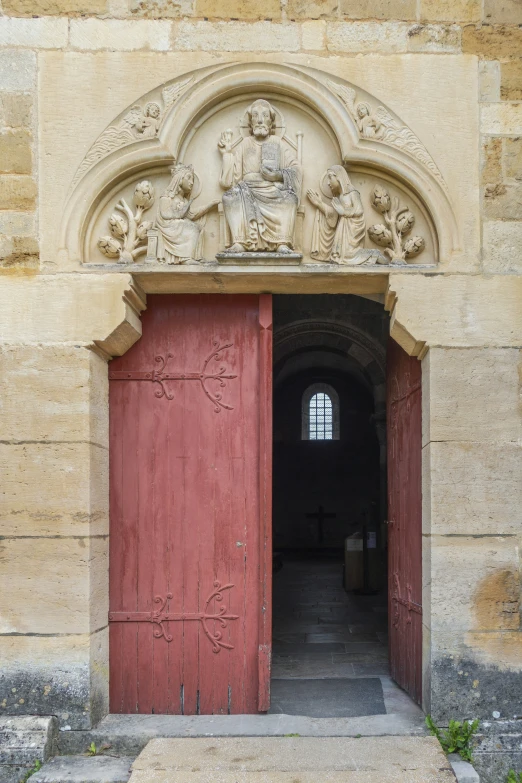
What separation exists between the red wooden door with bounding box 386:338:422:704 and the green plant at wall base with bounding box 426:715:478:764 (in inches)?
14.2

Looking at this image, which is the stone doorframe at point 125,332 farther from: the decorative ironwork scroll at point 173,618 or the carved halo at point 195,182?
the carved halo at point 195,182

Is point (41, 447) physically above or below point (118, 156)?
below

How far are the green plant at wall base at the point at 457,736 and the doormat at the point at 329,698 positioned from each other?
37cm

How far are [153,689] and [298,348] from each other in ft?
24.5

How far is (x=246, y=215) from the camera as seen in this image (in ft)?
12.5

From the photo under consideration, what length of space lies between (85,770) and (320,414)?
1252cm

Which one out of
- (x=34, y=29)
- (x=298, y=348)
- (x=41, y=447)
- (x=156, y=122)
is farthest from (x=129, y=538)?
(x=298, y=348)

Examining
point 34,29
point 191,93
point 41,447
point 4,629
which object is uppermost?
point 34,29

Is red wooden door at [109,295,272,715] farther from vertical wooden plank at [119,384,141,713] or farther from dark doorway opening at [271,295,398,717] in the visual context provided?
dark doorway opening at [271,295,398,717]

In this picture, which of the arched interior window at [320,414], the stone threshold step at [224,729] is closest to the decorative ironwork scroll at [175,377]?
the stone threshold step at [224,729]

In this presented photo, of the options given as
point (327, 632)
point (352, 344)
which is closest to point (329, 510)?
point (352, 344)

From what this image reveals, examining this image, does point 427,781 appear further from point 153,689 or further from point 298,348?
point 298,348

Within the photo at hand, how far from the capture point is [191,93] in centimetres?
385

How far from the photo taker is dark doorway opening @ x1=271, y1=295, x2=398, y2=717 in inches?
184
